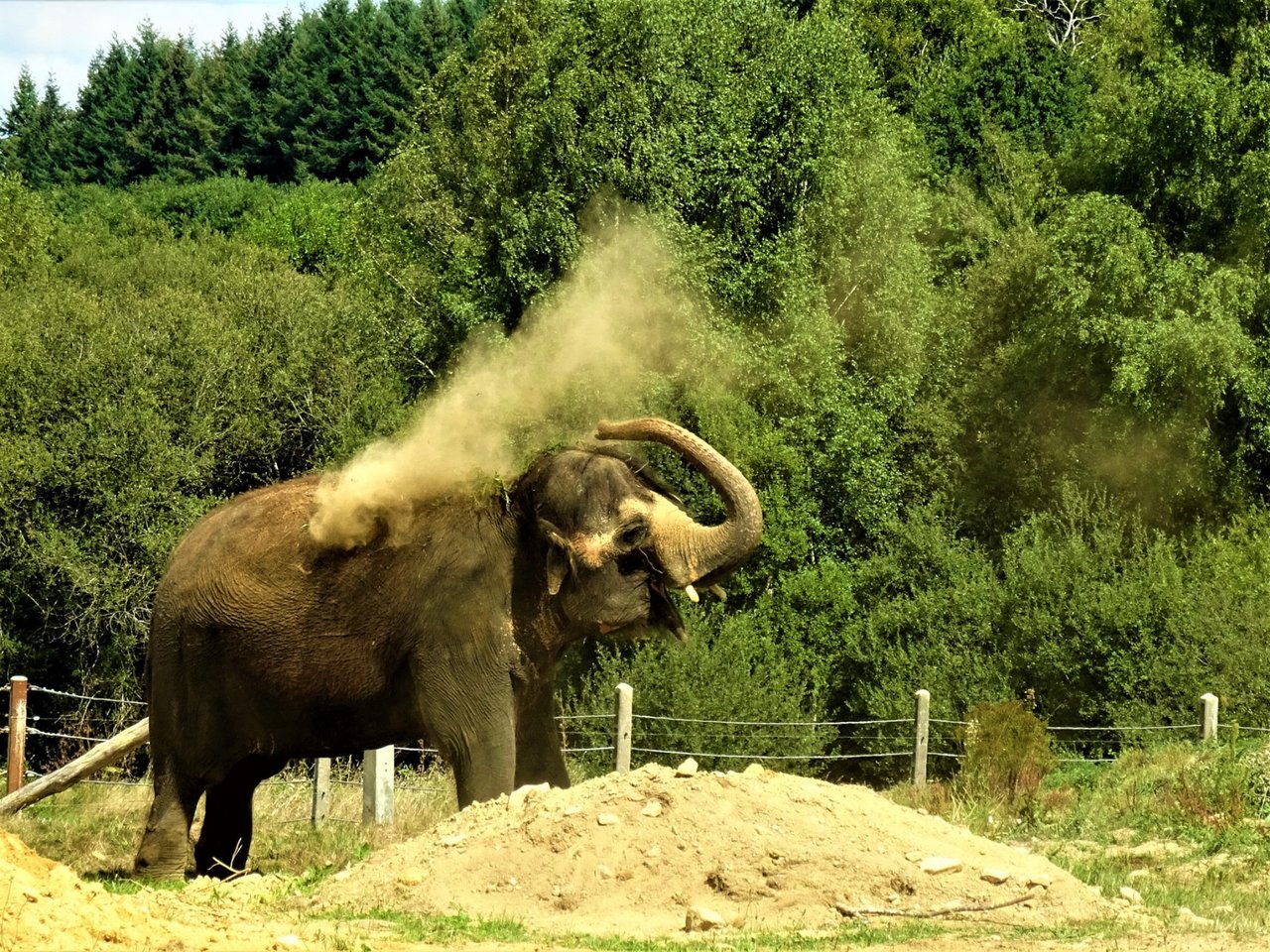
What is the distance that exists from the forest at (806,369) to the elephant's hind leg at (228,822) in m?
15.3

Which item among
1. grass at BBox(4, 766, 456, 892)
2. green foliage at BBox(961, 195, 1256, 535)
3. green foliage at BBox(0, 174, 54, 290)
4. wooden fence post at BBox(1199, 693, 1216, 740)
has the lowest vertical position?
grass at BBox(4, 766, 456, 892)

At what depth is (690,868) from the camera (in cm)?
1149

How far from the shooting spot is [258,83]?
338 ft

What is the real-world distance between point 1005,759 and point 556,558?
7.69 metres

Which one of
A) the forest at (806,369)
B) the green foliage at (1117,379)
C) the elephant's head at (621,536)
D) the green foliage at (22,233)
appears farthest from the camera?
the green foliage at (22,233)

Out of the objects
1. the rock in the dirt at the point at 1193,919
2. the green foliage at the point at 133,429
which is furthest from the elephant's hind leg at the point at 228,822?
the green foliage at the point at 133,429

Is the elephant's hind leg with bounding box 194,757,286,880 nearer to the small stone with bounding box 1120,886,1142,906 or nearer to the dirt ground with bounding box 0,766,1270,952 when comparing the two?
the dirt ground with bounding box 0,766,1270,952

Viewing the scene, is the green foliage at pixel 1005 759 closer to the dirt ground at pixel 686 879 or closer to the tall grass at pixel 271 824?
the tall grass at pixel 271 824

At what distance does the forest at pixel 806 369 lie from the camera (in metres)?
32.8

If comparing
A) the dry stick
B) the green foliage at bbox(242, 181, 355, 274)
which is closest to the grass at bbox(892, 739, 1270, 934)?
the dry stick

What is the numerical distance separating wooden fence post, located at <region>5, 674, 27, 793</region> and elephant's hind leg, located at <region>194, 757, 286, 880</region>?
5.18 meters

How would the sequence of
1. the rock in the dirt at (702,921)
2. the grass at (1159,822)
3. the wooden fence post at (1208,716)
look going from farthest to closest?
the wooden fence post at (1208,716) < the grass at (1159,822) < the rock in the dirt at (702,921)

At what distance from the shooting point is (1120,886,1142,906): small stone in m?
12.0

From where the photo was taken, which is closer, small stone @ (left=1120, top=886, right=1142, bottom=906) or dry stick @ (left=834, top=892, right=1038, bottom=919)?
dry stick @ (left=834, top=892, right=1038, bottom=919)
